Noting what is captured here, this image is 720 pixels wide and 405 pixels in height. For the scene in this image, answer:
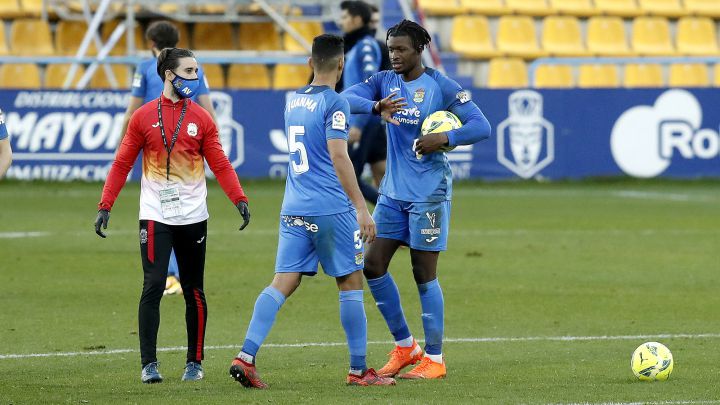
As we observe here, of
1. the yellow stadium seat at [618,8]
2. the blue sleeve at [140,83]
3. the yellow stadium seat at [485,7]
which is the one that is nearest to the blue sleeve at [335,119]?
the blue sleeve at [140,83]

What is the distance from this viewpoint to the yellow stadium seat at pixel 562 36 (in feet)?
91.7

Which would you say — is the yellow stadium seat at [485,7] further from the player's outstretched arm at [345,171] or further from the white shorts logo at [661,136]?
the player's outstretched arm at [345,171]

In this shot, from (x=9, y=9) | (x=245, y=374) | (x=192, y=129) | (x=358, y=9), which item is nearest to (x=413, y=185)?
(x=192, y=129)

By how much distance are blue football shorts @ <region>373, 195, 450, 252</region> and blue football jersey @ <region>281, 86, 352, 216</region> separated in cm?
61

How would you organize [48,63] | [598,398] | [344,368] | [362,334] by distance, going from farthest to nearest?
[48,63], [344,368], [362,334], [598,398]

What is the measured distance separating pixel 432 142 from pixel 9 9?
61.9 feet

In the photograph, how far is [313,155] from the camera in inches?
288

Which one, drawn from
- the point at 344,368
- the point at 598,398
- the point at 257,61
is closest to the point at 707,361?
the point at 598,398

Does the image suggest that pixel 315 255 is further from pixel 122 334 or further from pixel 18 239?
pixel 18 239

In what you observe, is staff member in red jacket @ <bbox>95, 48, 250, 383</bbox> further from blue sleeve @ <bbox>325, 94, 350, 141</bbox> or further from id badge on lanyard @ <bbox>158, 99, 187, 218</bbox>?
blue sleeve @ <bbox>325, 94, 350, 141</bbox>

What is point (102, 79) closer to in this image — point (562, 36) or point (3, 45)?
point (3, 45)

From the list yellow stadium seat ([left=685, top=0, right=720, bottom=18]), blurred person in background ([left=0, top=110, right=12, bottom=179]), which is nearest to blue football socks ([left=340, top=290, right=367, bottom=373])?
blurred person in background ([left=0, top=110, right=12, bottom=179])

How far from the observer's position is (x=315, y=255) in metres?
7.45

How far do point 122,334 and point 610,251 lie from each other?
6594 mm
